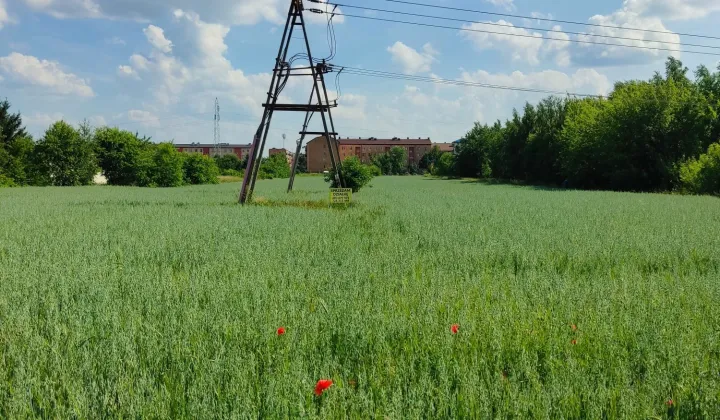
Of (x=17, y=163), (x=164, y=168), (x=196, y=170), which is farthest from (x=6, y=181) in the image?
(x=196, y=170)

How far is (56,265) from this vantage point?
6.03 metres

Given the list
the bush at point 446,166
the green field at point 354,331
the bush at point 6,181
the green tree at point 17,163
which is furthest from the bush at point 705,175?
the bush at point 446,166

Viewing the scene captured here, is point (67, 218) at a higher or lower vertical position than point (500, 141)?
lower

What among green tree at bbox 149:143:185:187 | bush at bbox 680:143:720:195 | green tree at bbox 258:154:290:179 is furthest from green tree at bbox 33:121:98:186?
bush at bbox 680:143:720:195

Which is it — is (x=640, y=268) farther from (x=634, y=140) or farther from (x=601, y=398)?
(x=634, y=140)

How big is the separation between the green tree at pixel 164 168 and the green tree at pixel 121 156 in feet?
2.08

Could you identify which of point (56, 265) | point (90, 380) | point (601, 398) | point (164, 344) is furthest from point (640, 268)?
point (56, 265)

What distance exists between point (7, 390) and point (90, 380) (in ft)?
1.57

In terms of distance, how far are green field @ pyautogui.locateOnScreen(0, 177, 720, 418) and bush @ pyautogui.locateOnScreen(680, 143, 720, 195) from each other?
27.2 m

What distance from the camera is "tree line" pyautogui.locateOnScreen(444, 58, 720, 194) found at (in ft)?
114

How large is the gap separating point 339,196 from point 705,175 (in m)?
25.0

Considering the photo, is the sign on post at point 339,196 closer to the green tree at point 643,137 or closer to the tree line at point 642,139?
the tree line at point 642,139

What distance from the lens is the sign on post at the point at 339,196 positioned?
19.0 metres

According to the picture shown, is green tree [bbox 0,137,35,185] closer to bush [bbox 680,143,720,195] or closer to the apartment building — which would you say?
bush [bbox 680,143,720,195]
